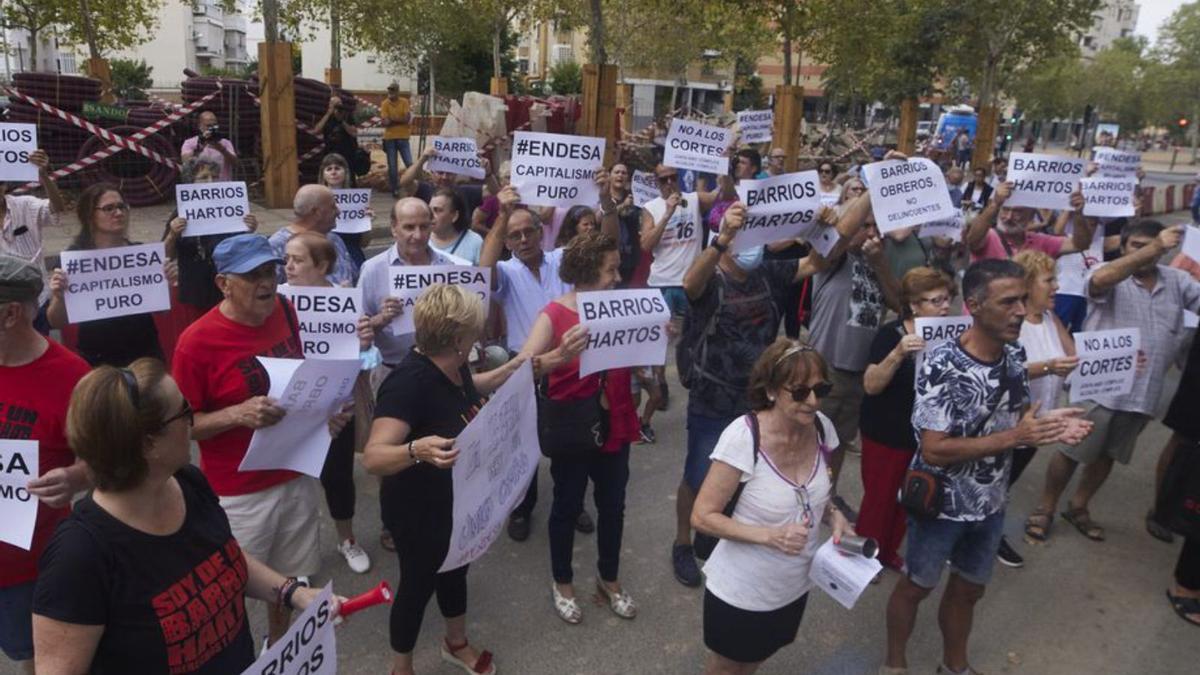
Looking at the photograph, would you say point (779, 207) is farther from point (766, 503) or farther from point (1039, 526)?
point (1039, 526)

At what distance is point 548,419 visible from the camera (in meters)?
3.78

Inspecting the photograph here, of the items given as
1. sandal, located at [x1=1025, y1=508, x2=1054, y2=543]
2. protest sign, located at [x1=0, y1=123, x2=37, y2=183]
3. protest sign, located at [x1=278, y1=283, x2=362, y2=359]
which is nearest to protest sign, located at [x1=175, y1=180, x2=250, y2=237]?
protest sign, located at [x1=0, y1=123, x2=37, y2=183]

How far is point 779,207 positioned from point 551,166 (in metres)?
1.66

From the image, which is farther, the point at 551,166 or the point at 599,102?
the point at 599,102

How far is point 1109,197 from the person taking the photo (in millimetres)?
6367

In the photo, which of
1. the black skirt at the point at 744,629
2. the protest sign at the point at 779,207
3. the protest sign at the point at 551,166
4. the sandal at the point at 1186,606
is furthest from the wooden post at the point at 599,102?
the black skirt at the point at 744,629

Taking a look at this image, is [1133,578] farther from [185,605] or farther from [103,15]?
[103,15]

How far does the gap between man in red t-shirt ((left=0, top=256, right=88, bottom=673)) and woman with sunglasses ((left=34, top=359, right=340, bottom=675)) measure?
761mm

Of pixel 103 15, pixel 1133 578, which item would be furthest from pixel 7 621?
pixel 103 15

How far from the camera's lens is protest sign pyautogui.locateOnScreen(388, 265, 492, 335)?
165 inches

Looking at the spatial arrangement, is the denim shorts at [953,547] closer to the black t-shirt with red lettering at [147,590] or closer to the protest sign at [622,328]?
the protest sign at [622,328]

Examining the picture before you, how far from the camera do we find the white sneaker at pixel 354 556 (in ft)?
14.4

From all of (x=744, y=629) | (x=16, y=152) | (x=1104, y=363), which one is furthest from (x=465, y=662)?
(x=16, y=152)

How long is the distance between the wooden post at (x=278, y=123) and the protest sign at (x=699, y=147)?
9.64m
